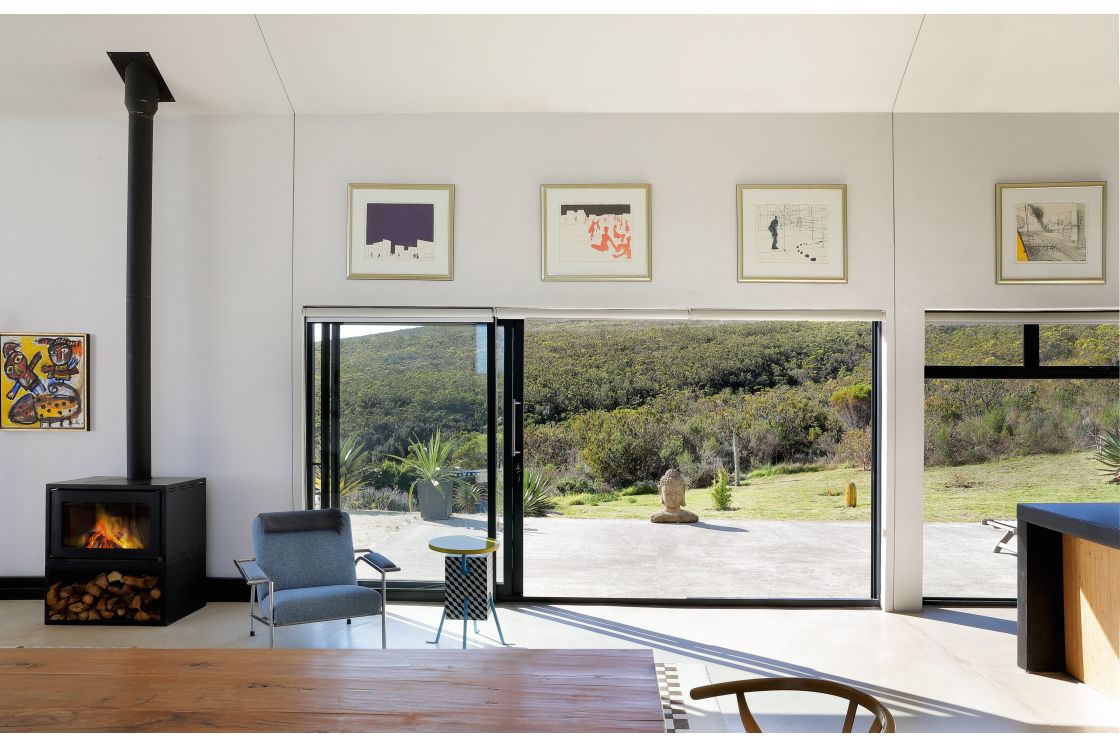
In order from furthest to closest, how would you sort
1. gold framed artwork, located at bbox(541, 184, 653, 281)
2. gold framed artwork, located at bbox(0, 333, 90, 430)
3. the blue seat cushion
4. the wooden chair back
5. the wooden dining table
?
gold framed artwork, located at bbox(0, 333, 90, 430)
gold framed artwork, located at bbox(541, 184, 653, 281)
the blue seat cushion
the wooden chair back
the wooden dining table

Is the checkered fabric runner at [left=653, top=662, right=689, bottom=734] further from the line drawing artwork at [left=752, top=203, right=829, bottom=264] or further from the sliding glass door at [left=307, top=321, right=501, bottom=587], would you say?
the line drawing artwork at [left=752, top=203, right=829, bottom=264]

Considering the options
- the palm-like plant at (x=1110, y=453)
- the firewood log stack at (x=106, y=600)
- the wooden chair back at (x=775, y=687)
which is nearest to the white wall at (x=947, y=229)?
the palm-like plant at (x=1110, y=453)

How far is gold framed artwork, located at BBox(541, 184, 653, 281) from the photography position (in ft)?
17.3

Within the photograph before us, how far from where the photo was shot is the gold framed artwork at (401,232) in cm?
531

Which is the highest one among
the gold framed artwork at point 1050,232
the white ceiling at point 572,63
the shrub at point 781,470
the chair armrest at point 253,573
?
the white ceiling at point 572,63

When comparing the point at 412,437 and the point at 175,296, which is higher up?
the point at 175,296

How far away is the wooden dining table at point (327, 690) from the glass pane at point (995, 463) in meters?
4.08

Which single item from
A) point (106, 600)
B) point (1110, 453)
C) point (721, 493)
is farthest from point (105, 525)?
point (1110, 453)

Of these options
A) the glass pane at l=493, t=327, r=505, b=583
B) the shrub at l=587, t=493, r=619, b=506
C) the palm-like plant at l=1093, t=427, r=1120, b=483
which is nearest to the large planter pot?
the glass pane at l=493, t=327, r=505, b=583

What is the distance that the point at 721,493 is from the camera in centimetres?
556

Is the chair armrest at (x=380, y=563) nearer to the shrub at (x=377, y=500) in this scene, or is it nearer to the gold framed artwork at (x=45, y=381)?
the shrub at (x=377, y=500)

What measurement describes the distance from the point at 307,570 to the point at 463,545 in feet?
2.92

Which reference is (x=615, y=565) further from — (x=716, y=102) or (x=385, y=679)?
(x=385, y=679)

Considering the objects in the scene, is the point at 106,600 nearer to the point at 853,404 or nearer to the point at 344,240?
the point at 344,240
